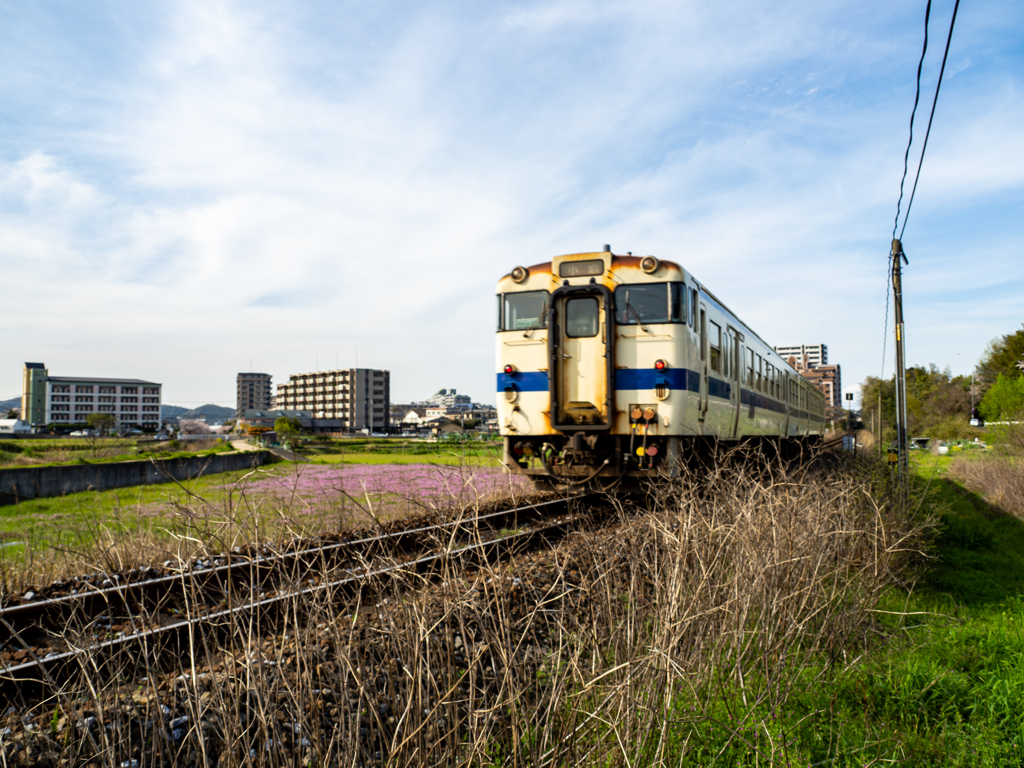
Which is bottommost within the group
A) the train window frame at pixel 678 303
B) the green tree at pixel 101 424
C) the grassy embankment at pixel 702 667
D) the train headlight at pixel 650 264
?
the grassy embankment at pixel 702 667

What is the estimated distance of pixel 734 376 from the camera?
39.1ft

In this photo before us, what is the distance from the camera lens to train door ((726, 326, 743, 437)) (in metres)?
11.5

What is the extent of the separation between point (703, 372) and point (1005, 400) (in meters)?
24.5

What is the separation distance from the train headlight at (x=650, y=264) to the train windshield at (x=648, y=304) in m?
0.19

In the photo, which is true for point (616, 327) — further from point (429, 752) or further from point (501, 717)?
point (429, 752)

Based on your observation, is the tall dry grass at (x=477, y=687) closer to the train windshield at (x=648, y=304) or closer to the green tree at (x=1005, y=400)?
the train windshield at (x=648, y=304)

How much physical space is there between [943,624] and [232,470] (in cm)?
2421

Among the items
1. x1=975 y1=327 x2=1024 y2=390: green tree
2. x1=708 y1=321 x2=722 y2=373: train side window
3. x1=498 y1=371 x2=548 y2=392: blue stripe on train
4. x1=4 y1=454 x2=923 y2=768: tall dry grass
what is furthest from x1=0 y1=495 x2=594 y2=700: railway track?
x1=975 y1=327 x2=1024 y2=390: green tree

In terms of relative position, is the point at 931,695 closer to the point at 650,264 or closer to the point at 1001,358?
the point at 650,264

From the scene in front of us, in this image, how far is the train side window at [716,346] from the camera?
10414 millimetres

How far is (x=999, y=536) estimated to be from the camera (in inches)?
443

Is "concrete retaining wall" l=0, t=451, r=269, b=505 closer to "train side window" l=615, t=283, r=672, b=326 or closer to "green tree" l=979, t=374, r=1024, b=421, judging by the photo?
"train side window" l=615, t=283, r=672, b=326

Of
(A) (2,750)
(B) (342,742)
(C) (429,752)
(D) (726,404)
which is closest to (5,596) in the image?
(A) (2,750)

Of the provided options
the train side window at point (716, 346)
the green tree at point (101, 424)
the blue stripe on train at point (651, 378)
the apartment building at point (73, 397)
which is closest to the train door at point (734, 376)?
the train side window at point (716, 346)
